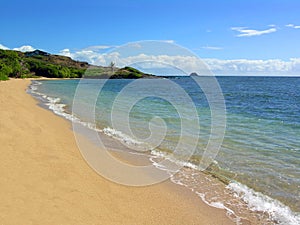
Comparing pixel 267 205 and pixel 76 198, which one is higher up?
pixel 76 198

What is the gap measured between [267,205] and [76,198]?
4369 millimetres

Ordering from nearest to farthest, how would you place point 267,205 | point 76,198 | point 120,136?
point 76,198 < point 267,205 < point 120,136

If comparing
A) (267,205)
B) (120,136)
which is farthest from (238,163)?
A: (120,136)

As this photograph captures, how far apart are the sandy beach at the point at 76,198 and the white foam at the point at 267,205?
1.00 metres

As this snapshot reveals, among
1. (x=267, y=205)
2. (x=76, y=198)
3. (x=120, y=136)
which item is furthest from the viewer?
(x=120, y=136)

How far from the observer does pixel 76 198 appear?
5.98 m

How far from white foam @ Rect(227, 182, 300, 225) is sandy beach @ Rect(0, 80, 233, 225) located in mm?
1003

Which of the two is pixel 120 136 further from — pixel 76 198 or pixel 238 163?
pixel 76 198

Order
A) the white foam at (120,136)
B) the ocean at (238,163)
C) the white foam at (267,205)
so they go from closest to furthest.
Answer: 1. the white foam at (267,205)
2. the ocean at (238,163)
3. the white foam at (120,136)

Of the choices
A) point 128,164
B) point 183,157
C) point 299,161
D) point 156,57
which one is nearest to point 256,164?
point 299,161

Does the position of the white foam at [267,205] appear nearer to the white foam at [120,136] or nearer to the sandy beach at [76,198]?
the sandy beach at [76,198]

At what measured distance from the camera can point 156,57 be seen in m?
8.62

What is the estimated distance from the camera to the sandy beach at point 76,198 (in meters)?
5.23

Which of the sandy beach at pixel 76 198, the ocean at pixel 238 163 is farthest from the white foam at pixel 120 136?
the sandy beach at pixel 76 198
